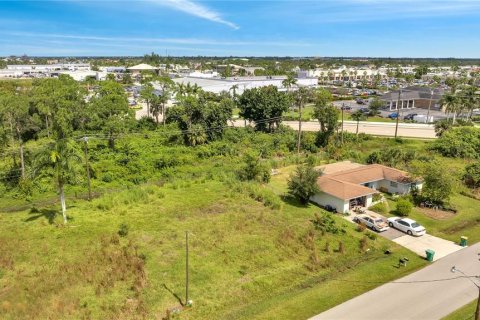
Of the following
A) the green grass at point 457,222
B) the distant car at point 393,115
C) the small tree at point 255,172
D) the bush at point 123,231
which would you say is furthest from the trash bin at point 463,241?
the distant car at point 393,115

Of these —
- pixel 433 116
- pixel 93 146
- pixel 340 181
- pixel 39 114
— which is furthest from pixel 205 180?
pixel 433 116

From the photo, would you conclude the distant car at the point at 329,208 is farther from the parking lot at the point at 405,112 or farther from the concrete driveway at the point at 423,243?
the parking lot at the point at 405,112

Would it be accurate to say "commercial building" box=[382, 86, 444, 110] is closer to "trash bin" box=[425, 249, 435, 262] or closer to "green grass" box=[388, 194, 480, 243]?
"green grass" box=[388, 194, 480, 243]

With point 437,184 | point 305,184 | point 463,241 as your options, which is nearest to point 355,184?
point 305,184

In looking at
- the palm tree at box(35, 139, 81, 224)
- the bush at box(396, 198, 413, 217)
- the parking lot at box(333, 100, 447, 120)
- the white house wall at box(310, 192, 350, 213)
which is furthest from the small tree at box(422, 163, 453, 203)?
the parking lot at box(333, 100, 447, 120)

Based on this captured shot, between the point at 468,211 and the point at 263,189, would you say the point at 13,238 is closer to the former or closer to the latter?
the point at 263,189
